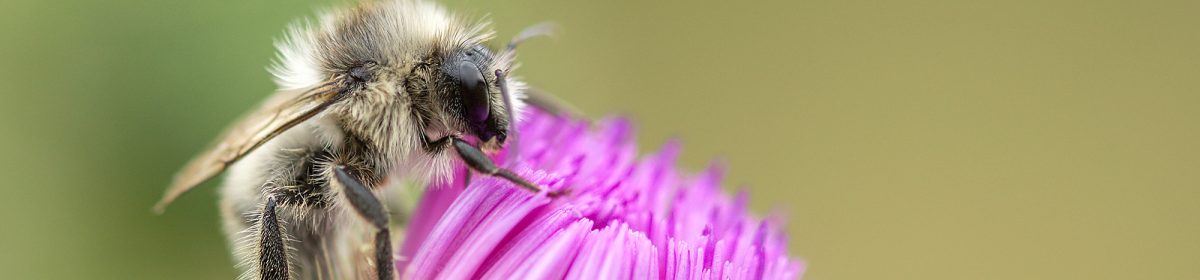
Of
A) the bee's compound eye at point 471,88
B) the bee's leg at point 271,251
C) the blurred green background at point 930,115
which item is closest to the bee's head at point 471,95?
the bee's compound eye at point 471,88

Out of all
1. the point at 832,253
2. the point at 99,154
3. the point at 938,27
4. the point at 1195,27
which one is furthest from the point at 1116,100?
the point at 99,154

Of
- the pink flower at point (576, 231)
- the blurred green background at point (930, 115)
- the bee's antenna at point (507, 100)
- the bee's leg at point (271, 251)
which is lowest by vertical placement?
the bee's leg at point (271, 251)

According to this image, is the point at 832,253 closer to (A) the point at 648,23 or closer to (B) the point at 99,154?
(A) the point at 648,23

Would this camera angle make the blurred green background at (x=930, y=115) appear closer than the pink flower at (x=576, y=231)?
No

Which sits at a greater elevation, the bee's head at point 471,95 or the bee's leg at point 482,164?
the bee's head at point 471,95

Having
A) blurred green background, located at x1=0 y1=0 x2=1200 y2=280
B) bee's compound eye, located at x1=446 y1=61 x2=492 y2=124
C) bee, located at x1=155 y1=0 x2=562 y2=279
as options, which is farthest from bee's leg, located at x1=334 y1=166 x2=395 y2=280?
blurred green background, located at x1=0 y1=0 x2=1200 y2=280

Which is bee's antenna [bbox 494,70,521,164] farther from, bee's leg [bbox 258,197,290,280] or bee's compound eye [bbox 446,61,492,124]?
bee's leg [bbox 258,197,290,280]

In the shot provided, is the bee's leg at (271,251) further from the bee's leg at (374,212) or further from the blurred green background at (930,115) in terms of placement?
the blurred green background at (930,115)
